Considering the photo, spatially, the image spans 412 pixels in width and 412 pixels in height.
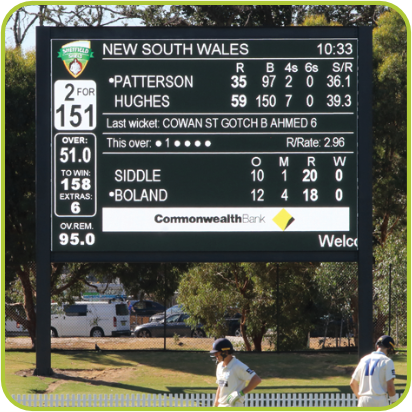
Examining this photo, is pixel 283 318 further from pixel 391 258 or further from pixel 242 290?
pixel 391 258

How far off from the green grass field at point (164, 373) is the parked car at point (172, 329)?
271 cm

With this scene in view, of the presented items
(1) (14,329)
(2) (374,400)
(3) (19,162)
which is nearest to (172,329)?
(1) (14,329)

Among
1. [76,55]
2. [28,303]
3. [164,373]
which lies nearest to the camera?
[76,55]

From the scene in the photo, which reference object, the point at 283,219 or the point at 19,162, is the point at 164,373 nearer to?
the point at 283,219

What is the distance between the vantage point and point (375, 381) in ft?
20.6

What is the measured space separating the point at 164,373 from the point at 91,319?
6507 millimetres

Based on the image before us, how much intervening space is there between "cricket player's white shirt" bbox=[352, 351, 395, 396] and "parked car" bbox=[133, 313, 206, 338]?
10517 mm

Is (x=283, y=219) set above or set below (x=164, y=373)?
above

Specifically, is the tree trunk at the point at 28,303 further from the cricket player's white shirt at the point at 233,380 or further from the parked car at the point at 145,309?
the cricket player's white shirt at the point at 233,380

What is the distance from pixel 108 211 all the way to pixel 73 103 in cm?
179

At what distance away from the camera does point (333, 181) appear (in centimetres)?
940

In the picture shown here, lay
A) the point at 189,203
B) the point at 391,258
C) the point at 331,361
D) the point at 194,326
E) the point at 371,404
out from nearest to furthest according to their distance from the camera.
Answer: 1. the point at 371,404
2. the point at 189,203
3. the point at 331,361
4. the point at 391,258
5. the point at 194,326

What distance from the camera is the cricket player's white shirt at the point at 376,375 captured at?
6270 mm

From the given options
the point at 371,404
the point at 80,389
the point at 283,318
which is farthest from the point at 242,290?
the point at 371,404
